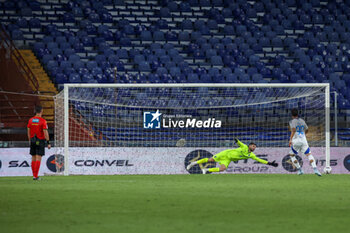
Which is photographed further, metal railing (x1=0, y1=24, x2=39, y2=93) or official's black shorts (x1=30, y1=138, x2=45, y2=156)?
metal railing (x1=0, y1=24, x2=39, y2=93)

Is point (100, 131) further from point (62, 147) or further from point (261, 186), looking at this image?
point (261, 186)

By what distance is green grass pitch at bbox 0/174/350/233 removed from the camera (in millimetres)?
6945

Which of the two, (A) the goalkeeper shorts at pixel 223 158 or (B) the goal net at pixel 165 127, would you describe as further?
(B) the goal net at pixel 165 127

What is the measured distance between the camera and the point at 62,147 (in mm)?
19125

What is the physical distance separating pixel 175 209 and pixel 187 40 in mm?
19594

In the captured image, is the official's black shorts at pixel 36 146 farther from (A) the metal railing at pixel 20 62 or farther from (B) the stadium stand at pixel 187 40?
(B) the stadium stand at pixel 187 40

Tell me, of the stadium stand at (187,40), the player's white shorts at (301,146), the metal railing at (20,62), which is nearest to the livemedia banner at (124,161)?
the player's white shorts at (301,146)

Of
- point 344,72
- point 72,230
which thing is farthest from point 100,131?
point 72,230

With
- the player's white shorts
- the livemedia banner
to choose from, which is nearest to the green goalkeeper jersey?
the player's white shorts

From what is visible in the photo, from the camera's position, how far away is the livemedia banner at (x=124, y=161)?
1906 centimetres

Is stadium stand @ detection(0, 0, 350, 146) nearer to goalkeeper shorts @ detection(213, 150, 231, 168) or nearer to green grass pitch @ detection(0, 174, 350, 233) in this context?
goalkeeper shorts @ detection(213, 150, 231, 168)

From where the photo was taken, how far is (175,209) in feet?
28.2

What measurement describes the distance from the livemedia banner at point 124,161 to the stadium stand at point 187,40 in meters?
5.09

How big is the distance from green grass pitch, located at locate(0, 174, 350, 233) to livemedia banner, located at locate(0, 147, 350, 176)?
640cm
